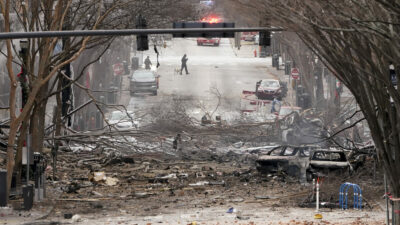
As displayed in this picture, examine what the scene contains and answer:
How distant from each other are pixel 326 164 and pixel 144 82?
3630 centimetres

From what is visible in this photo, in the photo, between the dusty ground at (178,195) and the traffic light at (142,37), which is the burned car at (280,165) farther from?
the traffic light at (142,37)

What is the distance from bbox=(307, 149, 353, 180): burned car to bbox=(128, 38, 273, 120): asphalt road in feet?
82.6

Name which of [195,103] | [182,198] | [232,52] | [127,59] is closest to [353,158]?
[182,198]

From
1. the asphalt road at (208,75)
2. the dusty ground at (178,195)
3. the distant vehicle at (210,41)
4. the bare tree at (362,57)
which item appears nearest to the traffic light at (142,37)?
the bare tree at (362,57)

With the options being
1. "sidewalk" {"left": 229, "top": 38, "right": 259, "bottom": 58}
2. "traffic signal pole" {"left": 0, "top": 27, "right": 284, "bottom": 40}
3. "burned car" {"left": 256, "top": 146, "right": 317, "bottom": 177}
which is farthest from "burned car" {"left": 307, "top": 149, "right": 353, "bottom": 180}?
"sidewalk" {"left": 229, "top": 38, "right": 259, "bottom": 58}

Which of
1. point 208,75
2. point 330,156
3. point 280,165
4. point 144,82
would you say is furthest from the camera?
point 208,75

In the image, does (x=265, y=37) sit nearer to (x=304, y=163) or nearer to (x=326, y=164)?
(x=326, y=164)

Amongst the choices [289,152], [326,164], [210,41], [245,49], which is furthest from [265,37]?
[245,49]

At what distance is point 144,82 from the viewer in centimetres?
6762

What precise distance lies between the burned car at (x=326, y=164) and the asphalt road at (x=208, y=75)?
2517cm

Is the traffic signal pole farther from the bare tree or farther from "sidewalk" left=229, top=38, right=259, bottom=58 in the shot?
"sidewalk" left=229, top=38, right=259, bottom=58

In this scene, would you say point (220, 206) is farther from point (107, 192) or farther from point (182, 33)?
point (182, 33)

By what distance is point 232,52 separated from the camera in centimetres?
8894

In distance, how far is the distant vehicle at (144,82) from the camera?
6706cm
